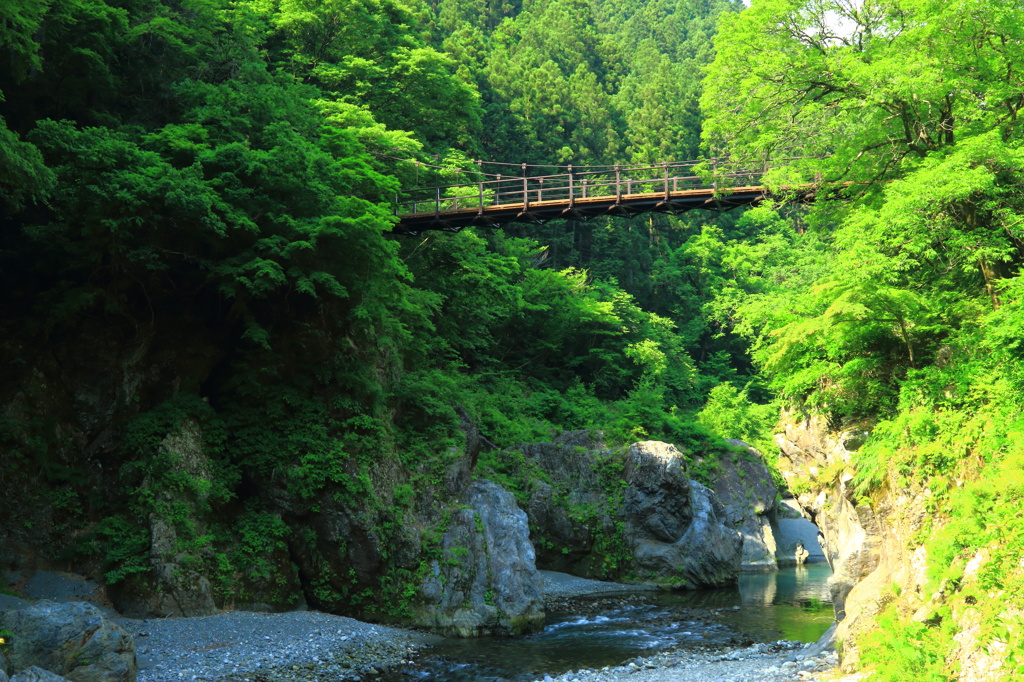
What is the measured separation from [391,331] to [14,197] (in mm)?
8243

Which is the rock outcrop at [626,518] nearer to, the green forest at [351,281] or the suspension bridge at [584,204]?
the green forest at [351,281]

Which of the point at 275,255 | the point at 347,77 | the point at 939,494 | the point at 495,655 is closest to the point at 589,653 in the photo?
the point at 495,655

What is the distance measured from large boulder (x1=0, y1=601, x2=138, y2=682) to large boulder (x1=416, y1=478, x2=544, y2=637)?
5909mm

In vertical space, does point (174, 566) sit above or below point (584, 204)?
below

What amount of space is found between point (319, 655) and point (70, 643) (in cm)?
392

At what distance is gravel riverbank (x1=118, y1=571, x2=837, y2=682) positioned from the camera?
1088 centimetres

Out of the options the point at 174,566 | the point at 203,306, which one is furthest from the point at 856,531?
the point at 203,306

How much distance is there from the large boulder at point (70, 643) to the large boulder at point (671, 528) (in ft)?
46.1

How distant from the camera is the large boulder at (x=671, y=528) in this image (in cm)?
2064

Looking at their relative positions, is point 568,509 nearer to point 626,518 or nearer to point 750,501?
point 626,518

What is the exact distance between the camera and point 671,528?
69.6 feet

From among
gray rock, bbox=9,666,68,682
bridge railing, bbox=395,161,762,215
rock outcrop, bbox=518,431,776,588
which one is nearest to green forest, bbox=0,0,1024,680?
bridge railing, bbox=395,161,762,215

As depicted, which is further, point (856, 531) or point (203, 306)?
point (203, 306)

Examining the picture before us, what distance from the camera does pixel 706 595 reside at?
1944 centimetres
